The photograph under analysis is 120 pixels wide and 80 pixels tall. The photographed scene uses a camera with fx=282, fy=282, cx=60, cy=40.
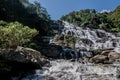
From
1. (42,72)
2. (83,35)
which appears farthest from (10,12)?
(42,72)

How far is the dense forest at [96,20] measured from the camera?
74262mm

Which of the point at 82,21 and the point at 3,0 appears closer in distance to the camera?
the point at 3,0

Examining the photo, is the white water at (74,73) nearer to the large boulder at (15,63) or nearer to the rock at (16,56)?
the large boulder at (15,63)

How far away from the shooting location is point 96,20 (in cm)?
8000

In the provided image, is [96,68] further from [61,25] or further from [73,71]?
[61,25]

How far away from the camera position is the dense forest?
74262 millimetres

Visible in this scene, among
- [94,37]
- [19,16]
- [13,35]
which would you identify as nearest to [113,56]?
[13,35]

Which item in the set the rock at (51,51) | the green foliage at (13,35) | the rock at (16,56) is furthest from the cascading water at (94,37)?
the rock at (16,56)

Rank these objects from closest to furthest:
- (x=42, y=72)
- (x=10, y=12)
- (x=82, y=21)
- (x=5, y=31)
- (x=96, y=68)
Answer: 1. (x=42, y=72)
2. (x=96, y=68)
3. (x=5, y=31)
4. (x=10, y=12)
5. (x=82, y=21)

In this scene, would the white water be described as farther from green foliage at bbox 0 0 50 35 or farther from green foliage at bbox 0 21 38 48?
green foliage at bbox 0 0 50 35

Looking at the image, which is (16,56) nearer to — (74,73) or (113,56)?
(74,73)

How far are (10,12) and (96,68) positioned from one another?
31.7 m

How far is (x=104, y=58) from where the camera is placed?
35.8 m

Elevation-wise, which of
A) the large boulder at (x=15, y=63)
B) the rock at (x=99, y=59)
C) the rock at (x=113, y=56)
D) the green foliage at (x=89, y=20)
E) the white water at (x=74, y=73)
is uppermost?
the green foliage at (x=89, y=20)
